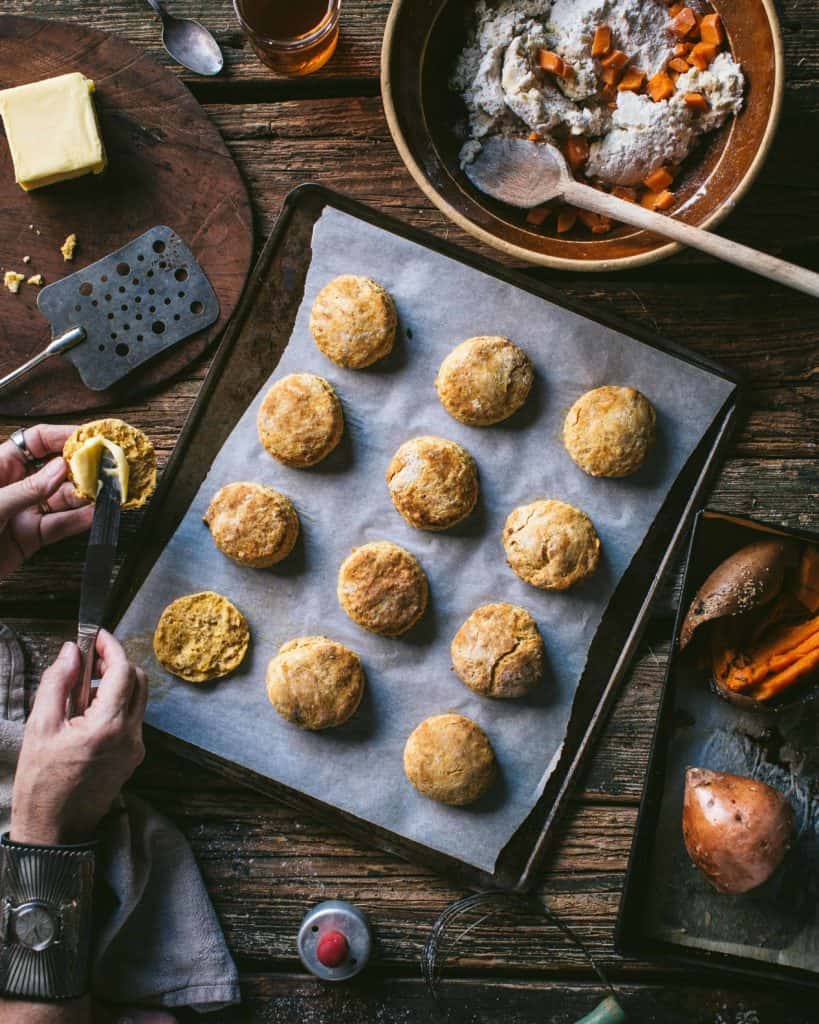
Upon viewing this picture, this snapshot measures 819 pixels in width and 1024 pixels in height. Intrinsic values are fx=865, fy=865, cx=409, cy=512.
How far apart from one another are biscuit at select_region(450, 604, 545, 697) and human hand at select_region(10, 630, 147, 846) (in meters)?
0.59

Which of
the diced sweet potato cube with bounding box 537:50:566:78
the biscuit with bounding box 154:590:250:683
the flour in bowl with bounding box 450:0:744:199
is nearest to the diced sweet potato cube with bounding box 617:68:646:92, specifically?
the flour in bowl with bounding box 450:0:744:199

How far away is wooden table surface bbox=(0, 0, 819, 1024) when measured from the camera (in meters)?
1.65

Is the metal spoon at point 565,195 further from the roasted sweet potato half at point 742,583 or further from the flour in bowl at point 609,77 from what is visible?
the roasted sweet potato half at point 742,583

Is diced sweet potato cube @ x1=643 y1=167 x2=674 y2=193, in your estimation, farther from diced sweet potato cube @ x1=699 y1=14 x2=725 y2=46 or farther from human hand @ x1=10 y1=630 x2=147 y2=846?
human hand @ x1=10 y1=630 x2=147 y2=846

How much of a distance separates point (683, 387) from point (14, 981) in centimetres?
164

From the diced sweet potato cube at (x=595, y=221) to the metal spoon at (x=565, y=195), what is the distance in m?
0.05

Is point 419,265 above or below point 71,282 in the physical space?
above

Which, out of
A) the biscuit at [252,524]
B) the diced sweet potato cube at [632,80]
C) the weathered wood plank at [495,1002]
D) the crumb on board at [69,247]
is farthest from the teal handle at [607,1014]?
the crumb on board at [69,247]

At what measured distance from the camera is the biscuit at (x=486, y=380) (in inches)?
64.1

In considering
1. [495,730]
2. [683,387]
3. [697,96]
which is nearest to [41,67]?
[697,96]

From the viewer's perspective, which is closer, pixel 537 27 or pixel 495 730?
pixel 537 27

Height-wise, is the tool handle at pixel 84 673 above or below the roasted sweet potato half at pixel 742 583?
below

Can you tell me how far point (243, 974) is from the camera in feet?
5.53

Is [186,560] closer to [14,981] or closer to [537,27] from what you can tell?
[14,981]
